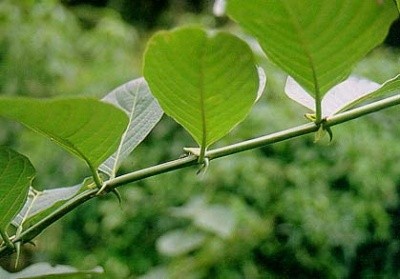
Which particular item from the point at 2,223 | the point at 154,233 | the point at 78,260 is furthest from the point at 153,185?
the point at 2,223

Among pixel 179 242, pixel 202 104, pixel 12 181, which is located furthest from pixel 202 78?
pixel 179 242

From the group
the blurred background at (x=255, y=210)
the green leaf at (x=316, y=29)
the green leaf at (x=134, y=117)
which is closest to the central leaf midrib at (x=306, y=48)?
the green leaf at (x=316, y=29)

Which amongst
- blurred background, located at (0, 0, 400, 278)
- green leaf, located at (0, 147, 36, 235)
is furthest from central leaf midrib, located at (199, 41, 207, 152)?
blurred background, located at (0, 0, 400, 278)

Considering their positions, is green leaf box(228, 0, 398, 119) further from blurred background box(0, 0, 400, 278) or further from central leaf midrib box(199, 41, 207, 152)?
blurred background box(0, 0, 400, 278)

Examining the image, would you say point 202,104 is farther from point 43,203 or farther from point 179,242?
point 179,242

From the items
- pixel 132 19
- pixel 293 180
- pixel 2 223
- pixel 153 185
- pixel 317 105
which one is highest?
pixel 317 105

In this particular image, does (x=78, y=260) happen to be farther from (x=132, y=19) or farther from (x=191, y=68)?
(x=132, y=19)
